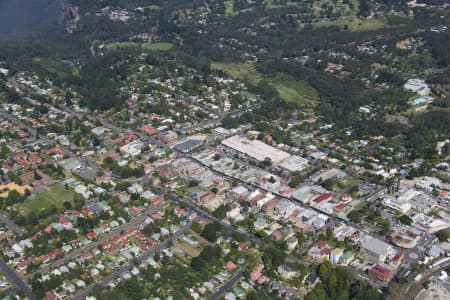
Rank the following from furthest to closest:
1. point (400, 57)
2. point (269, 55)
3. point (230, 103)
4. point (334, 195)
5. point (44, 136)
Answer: point (269, 55) < point (400, 57) < point (230, 103) < point (44, 136) < point (334, 195)

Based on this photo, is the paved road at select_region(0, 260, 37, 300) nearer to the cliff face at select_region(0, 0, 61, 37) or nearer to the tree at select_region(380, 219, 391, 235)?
the tree at select_region(380, 219, 391, 235)

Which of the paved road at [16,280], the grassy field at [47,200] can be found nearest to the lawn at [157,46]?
the grassy field at [47,200]

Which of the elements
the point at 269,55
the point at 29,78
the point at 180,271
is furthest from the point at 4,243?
the point at 269,55

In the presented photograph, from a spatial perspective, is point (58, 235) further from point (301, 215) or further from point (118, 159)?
point (301, 215)

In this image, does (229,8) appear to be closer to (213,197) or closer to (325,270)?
(213,197)

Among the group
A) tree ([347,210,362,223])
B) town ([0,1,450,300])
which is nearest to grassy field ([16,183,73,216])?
town ([0,1,450,300])

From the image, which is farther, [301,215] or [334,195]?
[334,195]
